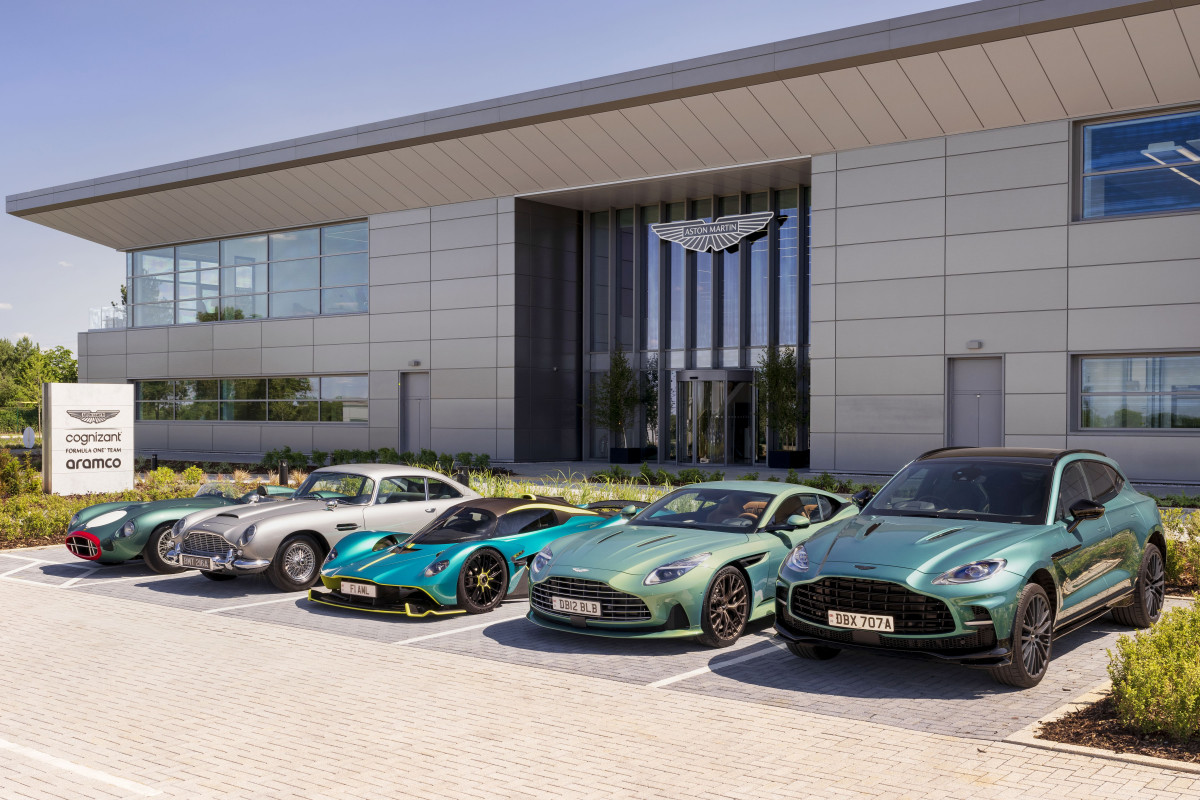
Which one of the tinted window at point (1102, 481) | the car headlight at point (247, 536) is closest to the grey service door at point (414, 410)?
the car headlight at point (247, 536)

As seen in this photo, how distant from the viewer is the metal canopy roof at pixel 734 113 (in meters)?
20.1

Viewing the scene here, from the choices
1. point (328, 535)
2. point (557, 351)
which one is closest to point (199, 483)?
point (328, 535)

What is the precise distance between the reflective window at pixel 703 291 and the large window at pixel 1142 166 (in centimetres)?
1155

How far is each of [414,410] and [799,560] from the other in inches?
1031

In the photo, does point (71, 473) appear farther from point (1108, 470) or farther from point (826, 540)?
point (1108, 470)

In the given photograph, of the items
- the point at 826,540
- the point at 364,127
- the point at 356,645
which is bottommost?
the point at 356,645

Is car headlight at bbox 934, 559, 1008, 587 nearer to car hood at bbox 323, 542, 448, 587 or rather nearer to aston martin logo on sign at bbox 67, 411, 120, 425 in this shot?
car hood at bbox 323, 542, 448, 587

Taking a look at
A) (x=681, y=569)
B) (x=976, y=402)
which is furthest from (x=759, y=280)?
(x=681, y=569)

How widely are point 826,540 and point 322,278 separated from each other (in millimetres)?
29923

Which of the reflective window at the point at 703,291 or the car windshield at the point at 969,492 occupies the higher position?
the reflective window at the point at 703,291

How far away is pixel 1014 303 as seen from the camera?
73.6 ft

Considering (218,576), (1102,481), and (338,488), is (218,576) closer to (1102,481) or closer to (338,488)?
(338,488)

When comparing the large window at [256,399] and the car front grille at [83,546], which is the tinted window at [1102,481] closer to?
the car front grille at [83,546]

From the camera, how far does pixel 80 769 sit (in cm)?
545
